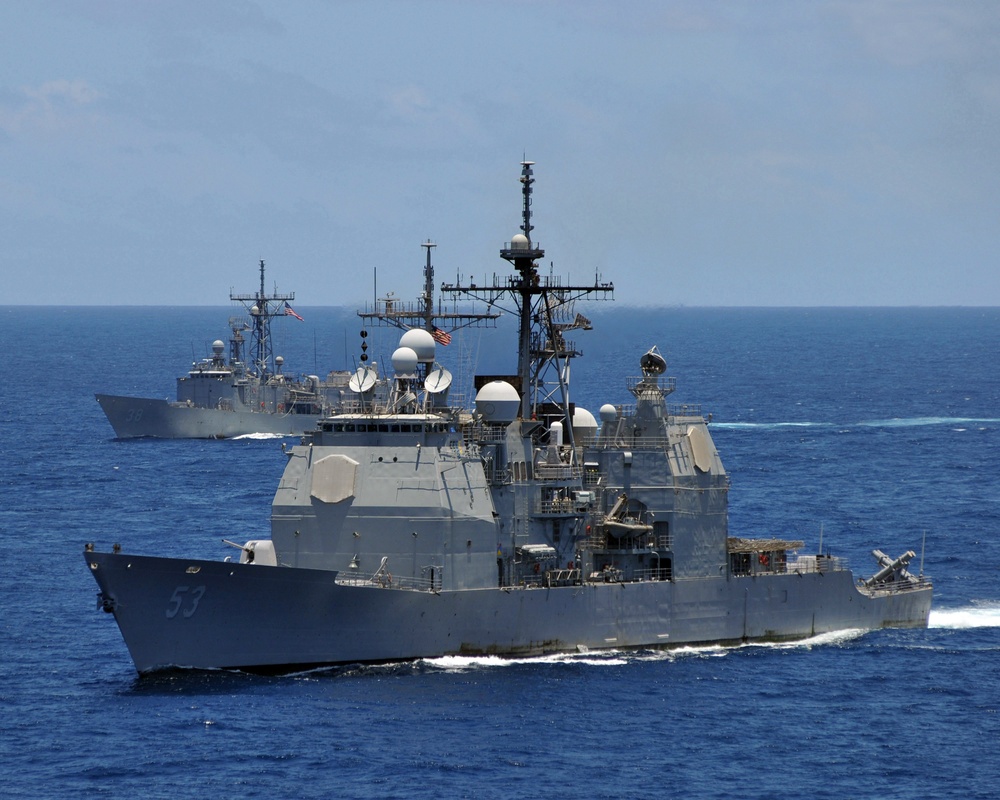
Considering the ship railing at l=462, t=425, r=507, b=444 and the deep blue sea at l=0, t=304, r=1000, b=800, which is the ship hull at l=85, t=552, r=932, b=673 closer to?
the deep blue sea at l=0, t=304, r=1000, b=800

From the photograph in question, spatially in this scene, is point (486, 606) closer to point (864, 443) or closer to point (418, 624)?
point (418, 624)

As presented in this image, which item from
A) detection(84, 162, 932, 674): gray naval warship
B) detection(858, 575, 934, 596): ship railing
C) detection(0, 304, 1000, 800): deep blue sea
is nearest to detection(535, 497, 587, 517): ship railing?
detection(84, 162, 932, 674): gray naval warship

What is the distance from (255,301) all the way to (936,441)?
45.8 m

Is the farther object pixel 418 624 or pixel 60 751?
pixel 418 624

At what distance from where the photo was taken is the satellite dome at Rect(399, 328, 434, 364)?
40750 millimetres

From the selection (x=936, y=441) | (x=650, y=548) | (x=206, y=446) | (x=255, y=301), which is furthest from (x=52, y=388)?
(x=650, y=548)

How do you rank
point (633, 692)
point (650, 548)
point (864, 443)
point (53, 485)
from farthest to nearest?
point (864, 443) → point (53, 485) → point (650, 548) → point (633, 692)

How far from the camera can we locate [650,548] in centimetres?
4128

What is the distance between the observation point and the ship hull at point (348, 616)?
35.3m

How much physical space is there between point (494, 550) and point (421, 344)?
575 cm

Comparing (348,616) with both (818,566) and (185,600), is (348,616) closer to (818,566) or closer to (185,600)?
(185,600)

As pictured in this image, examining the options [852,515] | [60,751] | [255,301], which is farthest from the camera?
[255,301]

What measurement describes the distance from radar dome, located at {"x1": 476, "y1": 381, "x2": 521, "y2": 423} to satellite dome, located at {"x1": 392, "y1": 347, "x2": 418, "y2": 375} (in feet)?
6.14

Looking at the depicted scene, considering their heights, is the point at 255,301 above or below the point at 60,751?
above
